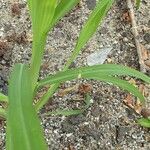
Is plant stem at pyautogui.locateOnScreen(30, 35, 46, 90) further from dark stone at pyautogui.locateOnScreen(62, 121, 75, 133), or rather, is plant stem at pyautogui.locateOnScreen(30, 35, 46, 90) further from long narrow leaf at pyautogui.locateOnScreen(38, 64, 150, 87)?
dark stone at pyautogui.locateOnScreen(62, 121, 75, 133)

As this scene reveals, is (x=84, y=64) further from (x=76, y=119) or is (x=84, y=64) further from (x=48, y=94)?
(x=48, y=94)

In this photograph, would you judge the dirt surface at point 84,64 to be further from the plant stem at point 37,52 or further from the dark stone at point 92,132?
the plant stem at point 37,52

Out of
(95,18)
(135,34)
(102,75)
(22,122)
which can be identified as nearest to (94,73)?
(102,75)

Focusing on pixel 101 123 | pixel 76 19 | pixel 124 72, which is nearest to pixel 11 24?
pixel 76 19

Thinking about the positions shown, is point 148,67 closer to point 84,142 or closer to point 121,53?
point 121,53

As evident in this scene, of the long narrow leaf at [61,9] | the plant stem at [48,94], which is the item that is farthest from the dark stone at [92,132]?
the long narrow leaf at [61,9]

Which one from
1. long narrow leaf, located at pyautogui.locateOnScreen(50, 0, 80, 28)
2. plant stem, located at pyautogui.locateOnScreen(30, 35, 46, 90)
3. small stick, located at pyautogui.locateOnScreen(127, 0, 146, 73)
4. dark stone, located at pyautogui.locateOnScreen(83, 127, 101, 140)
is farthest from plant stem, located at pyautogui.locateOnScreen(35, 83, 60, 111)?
small stick, located at pyautogui.locateOnScreen(127, 0, 146, 73)
